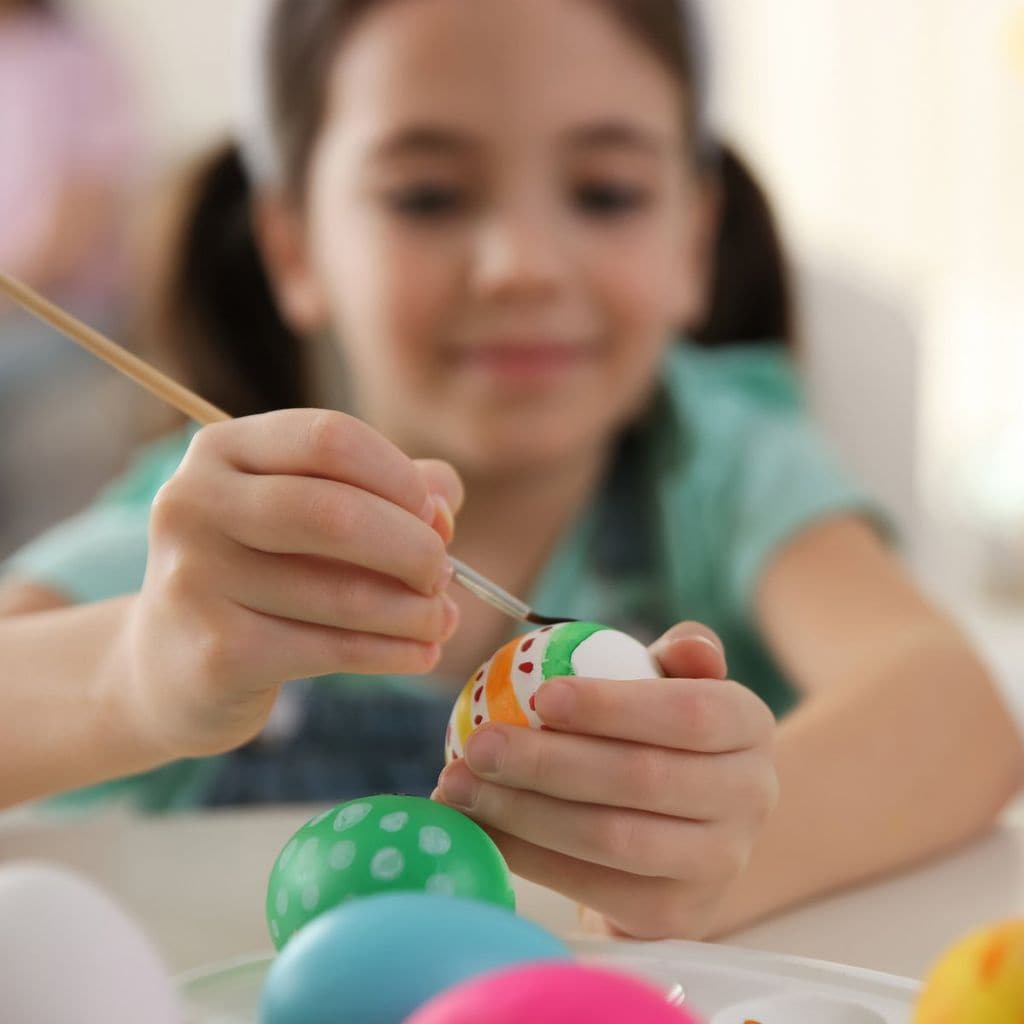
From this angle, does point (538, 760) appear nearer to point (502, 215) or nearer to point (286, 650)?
point (286, 650)

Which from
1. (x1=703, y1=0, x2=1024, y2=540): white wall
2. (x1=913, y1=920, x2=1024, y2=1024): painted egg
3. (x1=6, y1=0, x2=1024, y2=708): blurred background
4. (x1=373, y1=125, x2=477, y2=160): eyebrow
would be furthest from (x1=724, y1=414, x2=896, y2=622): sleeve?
(x1=703, y1=0, x2=1024, y2=540): white wall

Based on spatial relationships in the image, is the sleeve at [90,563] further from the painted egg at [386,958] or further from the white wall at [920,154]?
the white wall at [920,154]

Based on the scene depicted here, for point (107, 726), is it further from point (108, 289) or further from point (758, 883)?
point (108, 289)

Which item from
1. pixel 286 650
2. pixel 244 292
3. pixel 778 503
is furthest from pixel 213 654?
pixel 244 292

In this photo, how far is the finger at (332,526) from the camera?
17.9 inches

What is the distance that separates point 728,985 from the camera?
1.49 ft

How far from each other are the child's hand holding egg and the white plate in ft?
0.07

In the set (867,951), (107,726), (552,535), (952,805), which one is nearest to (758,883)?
(867,951)

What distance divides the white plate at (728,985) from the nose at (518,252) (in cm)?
53

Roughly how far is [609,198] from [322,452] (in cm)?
55

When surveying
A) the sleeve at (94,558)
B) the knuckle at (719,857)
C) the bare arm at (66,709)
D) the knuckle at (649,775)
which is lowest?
the sleeve at (94,558)

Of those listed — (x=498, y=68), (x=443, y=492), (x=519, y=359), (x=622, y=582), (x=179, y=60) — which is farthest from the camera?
(x=179, y=60)

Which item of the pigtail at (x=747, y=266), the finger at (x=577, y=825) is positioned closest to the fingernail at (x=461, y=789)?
the finger at (x=577, y=825)

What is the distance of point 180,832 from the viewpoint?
76 centimetres
